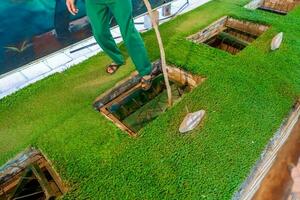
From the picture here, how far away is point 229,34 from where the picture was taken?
17.4 feet

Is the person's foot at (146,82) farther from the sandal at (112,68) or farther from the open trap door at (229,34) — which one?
the open trap door at (229,34)

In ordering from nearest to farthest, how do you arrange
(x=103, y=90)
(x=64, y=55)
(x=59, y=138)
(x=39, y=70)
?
(x=59, y=138)
(x=103, y=90)
(x=39, y=70)
(x=64, y=55)

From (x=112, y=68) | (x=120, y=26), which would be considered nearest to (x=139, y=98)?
(x=112, y=68)

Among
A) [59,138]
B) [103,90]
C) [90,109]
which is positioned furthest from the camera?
[103,90]

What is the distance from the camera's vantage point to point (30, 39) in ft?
18.2

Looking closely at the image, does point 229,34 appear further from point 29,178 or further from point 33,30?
point 29,178

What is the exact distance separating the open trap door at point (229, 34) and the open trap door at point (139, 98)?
107 cm

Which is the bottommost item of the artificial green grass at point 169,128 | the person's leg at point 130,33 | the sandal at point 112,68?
the artificial green grass at point 169,128

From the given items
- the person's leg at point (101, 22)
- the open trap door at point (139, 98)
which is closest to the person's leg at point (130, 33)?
the person's leg at point (101, 22)

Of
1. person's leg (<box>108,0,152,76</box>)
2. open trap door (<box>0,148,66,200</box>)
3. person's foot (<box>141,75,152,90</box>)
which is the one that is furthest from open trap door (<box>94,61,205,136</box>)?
open trap door (<box>0,148,66,200</box>)

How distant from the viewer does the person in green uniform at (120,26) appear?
3312 mm

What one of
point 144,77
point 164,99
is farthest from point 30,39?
point 164,99

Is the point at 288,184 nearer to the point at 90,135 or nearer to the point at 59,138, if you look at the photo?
the point at 90,135

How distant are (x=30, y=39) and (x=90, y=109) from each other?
2.79 m
